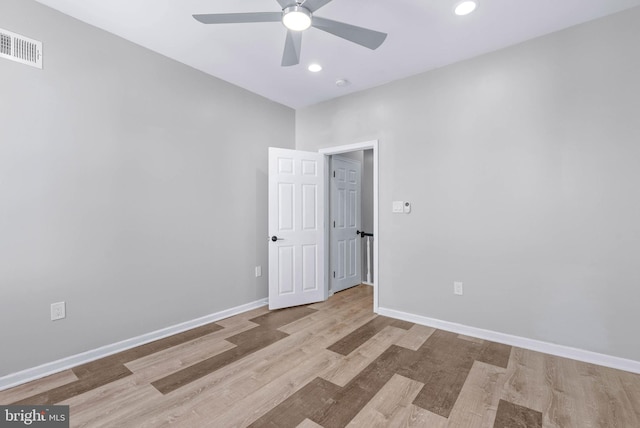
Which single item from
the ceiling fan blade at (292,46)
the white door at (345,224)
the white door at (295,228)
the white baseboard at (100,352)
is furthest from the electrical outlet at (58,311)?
the white door at (345,224)

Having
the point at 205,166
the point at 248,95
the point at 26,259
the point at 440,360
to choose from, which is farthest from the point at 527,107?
the point at 26,259

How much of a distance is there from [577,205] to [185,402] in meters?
3.38

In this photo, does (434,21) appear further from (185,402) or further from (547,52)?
(185,402)

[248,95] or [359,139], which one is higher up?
[248,95]

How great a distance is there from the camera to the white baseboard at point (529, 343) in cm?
223

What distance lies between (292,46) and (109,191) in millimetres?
1995

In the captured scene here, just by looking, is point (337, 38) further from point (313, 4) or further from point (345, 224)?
point (345, 224)

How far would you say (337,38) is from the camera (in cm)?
255

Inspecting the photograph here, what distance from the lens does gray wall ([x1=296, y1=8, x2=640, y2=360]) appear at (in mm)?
2256

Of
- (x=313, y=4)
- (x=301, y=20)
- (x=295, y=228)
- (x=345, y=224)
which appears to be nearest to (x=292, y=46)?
(x=301, y=20)

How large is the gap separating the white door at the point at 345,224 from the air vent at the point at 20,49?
3133 mm

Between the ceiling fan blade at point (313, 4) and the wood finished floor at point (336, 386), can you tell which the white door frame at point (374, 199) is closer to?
the wood finished floor at point (336, 386)

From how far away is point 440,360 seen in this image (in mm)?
2383

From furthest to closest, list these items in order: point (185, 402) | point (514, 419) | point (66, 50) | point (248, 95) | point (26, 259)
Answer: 1. point (248, 95)
2. point (66, 50)
3. point (26, 259)
4. point (185, 402)
5. point (514, 419)
